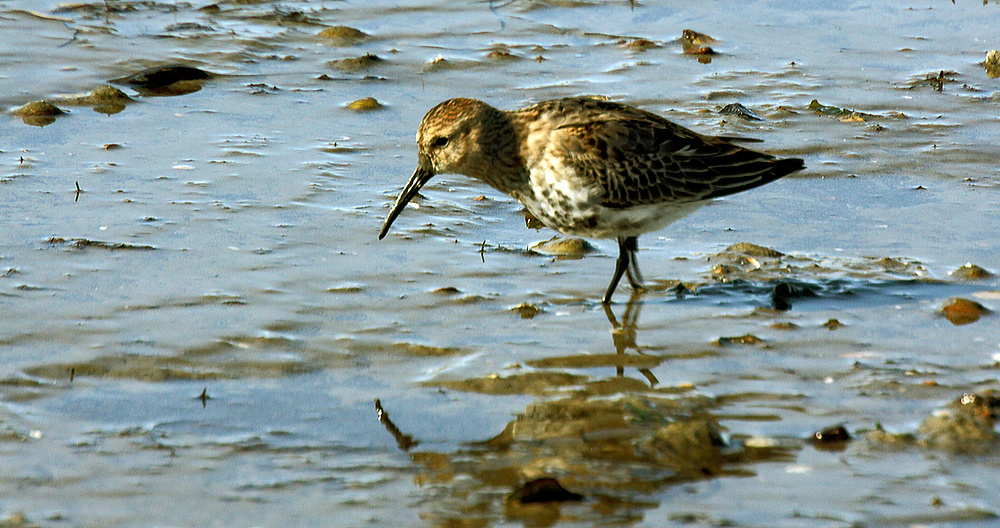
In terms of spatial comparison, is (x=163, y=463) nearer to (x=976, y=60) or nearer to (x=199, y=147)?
(x=199, y=147)

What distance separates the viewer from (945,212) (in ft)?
23.7

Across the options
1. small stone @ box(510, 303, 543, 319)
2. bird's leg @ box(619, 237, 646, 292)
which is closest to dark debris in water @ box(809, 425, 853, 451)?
small stone @ box(510, 303, 543, 319)

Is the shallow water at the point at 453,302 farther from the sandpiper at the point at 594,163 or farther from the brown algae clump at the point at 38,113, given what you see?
the sandpiper at the point at 594,163

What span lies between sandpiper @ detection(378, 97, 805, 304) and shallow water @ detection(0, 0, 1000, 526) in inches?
15.6

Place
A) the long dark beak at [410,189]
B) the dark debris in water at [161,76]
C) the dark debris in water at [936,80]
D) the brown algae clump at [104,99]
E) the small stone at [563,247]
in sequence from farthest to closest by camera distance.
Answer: the dark debris in water at [936,80]
the dark debris in water at [161,76]
the brown algae clump at [104,99]
the small stone at [563,247]
the long dark beak at [410,189]

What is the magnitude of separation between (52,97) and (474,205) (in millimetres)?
3849

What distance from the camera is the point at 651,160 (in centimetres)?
636

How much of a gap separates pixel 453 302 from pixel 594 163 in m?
1.13

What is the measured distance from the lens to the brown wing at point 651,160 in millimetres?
6254

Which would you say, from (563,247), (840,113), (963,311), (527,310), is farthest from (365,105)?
(963,311)

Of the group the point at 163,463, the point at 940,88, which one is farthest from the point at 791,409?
the point at 940,88

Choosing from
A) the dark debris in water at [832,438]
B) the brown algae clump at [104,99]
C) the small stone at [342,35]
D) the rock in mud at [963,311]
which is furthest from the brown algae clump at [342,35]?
the dark debris in water at [832,438]

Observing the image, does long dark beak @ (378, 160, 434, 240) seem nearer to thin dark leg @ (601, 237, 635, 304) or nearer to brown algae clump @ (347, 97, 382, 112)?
thin dark leg @ (601, 237, 635, 304)

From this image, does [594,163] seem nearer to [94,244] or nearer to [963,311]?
[963,311]
